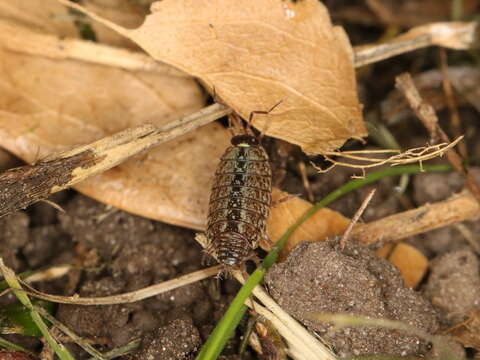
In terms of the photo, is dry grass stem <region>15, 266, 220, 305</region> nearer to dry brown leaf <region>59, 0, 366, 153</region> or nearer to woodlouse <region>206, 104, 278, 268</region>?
woodlouse <region>206, 104, 278, 268</region>

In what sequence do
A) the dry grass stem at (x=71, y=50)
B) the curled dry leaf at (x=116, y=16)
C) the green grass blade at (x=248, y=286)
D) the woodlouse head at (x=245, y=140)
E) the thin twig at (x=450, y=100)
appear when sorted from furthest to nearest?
the thin twig at (x=450, y=100)
the curled dry leaf at (x=116, y=16)
the dry grass stem at (x=71, y=50)
the woodlouse head at (x=245, y=140)
the green grass blade at (x=248, y=286)

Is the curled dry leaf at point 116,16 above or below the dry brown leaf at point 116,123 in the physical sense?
above

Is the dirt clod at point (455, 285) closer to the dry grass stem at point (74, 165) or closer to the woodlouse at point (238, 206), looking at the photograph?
the woodlouse at point (238, 206)

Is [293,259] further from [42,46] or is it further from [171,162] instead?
[42,46]

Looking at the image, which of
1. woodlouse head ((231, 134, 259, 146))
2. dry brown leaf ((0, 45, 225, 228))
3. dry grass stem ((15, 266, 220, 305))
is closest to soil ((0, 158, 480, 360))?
dry grass stem ((15, 266, 220, 305))

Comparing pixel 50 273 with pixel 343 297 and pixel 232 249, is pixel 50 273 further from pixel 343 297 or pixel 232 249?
pixel 343 297

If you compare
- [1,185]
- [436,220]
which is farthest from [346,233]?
[1,185]

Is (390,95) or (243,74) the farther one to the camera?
(390,95)

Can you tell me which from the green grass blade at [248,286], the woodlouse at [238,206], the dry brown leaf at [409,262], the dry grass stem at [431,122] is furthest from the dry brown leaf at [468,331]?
the woodlouse at [238,206]
